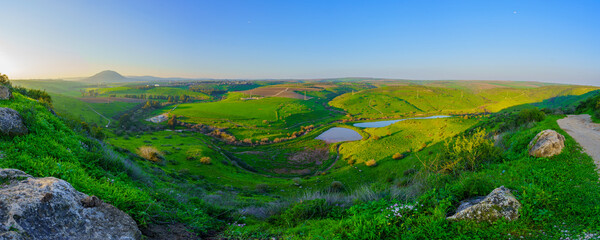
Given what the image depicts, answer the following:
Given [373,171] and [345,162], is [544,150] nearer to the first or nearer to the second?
[373,171]

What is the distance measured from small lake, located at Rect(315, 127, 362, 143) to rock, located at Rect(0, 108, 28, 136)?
71259 millimetres

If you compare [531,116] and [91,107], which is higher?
[531,116]

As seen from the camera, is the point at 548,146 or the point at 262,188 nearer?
the point at 548,146

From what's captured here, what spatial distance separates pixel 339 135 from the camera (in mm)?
85312

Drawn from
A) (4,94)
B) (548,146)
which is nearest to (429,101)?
(548,146)

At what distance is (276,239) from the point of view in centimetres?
538

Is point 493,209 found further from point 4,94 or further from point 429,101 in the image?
point 429,101

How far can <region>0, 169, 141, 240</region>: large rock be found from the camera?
3.08 metres

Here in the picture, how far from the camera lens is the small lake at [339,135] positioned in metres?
78.5

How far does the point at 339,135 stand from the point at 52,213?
8416 cm

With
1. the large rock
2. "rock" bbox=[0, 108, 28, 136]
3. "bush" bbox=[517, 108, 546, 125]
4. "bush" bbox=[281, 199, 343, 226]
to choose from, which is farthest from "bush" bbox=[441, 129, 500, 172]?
"bush" bbox=[517, 108, 546, 125]

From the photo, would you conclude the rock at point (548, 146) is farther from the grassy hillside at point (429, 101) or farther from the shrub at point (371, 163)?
the grassy hillside at point (429, 101)

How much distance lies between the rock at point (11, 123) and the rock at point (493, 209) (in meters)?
11.9

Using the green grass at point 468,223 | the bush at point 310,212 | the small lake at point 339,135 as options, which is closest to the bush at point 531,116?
the green grass at point 468,223
